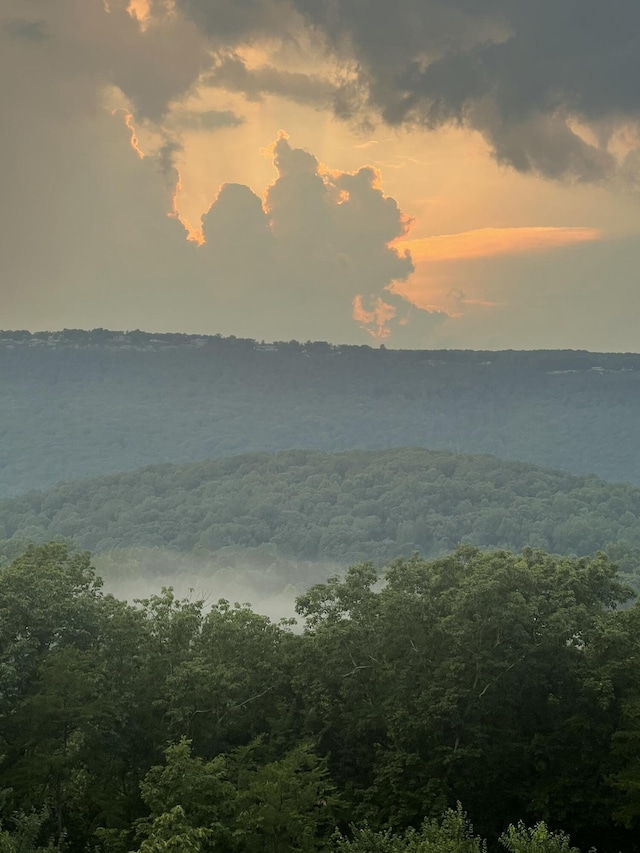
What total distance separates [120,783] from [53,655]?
4.82 meters

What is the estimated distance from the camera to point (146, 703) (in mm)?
35406

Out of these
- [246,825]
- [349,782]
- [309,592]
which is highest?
[309,592]

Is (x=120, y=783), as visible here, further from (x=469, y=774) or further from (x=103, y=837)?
(x=469, y=774)

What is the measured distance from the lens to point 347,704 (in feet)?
122

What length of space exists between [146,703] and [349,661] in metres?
7.81

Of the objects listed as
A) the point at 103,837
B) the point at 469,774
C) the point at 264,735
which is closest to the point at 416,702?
the point at 469,774

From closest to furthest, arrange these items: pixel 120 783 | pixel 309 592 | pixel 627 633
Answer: pixel 120 783 → pixel 627 633 → pixel 309 592

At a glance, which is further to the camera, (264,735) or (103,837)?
(264,735)

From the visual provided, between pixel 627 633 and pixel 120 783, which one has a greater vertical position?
pixel 627 633

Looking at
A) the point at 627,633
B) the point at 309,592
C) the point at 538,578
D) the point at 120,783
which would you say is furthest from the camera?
the point at 309,592

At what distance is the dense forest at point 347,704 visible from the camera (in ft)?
100

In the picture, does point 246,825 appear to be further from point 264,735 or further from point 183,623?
point 183,623

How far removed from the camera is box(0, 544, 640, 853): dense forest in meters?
30.6

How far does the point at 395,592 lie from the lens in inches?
1494
